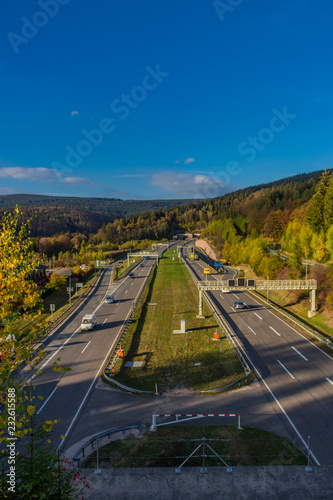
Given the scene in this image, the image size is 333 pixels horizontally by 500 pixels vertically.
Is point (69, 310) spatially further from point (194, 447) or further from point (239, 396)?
point (194, 447)

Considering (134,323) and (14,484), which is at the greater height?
(14,484)

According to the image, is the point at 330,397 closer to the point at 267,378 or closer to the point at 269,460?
the point at 267,378

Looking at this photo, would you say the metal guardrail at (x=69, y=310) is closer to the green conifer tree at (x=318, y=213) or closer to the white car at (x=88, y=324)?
the white car at (x=88, y=324)

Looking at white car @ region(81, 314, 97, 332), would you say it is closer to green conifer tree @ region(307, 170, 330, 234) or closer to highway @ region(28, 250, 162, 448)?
highway @ region(28, 250, 162, 448)

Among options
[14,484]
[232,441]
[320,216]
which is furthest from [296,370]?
[320,216]

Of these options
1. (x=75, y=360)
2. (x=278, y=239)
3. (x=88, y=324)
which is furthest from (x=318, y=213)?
(x=75, y=360)
